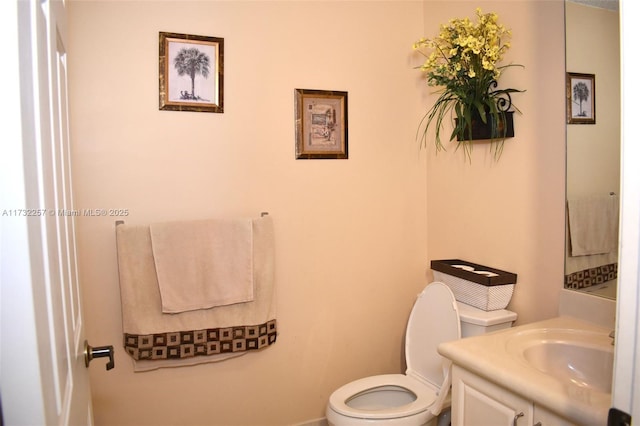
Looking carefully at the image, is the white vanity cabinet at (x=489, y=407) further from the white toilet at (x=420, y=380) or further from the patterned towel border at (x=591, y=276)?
the patterned towel border at (x=591, y=276)

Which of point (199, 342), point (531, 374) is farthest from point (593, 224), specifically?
point (199, 342)

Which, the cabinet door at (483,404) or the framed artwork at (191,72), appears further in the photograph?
the framed artwork at (191,72)

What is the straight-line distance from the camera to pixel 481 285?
73.3 inches

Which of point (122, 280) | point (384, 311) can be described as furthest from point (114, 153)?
point (384, 311)

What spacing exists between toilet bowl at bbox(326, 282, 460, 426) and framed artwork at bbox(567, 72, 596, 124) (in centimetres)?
87

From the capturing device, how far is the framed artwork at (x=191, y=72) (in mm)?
1895

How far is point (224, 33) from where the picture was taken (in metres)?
1.98

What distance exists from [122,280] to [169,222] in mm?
305

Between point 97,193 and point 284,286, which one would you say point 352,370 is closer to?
point 284,286

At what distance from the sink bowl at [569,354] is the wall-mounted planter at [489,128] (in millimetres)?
833

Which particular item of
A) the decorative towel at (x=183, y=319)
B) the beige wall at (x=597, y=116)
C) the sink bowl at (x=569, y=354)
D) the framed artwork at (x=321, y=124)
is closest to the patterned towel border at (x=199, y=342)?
the decorative towel at (x=183, y=319)

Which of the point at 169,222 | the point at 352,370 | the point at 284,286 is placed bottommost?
the point at 352,370

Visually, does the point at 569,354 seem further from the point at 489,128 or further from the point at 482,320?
the point at 489,128

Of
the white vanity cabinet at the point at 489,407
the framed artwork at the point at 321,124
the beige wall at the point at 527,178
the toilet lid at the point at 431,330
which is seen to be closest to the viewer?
the white vanity cabinet at the point at 489,407
